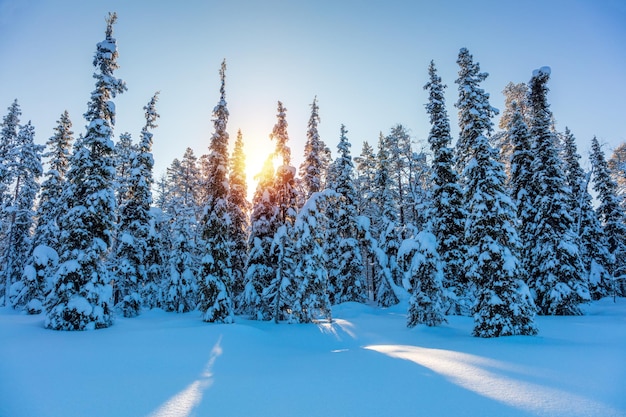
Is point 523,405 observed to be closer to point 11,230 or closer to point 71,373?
point 71,373

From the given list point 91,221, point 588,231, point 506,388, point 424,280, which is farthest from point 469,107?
point 588,231

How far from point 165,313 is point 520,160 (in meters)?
34.5

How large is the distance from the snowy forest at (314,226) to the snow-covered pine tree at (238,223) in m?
0.13

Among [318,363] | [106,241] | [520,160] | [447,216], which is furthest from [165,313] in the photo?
[520,160]

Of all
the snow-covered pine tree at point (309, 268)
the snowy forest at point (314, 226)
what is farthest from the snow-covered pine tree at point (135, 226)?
the snow-covered pine tree at point (309, 268)

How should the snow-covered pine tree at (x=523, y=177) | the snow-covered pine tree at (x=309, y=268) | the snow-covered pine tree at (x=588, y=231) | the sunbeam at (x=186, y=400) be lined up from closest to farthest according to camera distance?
1. the sunbeam at (x=186, y=400)
2. the snow-covered pine tree at (x=309, y=268)
3. the snow-covered pine tree at (x=523, y=177)
4. the snow-covered pine tree at (x=588, y=231)

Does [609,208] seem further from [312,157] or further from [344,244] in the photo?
[312,157]

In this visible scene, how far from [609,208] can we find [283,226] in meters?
35.1

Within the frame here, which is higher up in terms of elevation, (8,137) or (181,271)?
(8,137)

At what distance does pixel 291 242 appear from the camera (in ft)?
79.3

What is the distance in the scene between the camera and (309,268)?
22672 mm

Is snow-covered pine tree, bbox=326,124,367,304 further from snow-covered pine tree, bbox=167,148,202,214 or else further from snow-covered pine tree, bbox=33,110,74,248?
snow-covered pine tree, bbox=33,110,74,248

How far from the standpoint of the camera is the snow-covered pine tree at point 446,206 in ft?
79.8

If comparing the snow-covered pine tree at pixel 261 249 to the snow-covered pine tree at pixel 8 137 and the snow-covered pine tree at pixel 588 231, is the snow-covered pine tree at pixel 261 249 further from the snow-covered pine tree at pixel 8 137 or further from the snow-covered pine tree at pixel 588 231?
the snow-covered pine tree at pixel 588 231
